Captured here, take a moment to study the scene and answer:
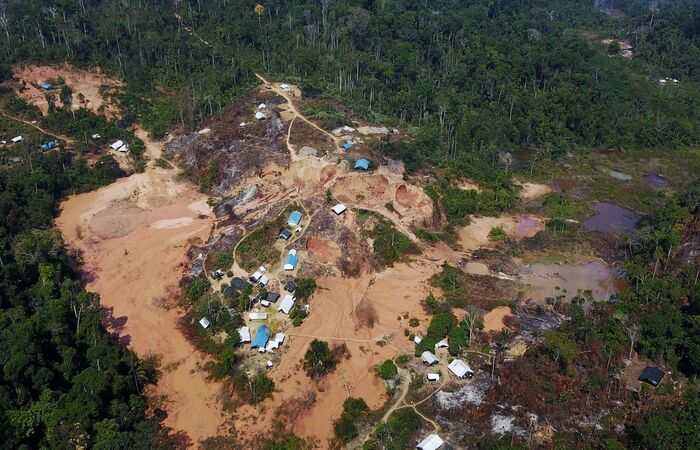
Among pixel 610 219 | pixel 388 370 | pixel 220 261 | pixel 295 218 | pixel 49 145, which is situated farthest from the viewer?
pixel 49 145

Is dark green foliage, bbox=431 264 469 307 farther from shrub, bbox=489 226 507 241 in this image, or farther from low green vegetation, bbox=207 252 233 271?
low green vegetation, bbox=207 252 233 271

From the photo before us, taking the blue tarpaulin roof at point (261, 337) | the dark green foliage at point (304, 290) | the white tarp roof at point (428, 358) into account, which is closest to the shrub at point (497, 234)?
the white tarp roof at point (428, 358)

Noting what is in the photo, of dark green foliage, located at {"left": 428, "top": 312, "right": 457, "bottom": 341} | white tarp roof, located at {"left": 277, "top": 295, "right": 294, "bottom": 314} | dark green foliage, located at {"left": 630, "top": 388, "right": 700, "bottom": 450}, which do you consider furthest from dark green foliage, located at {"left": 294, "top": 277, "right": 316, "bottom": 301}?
dark green foliage, located at {"left": 630, "top": 388, "right": 700, "bottom": 450}

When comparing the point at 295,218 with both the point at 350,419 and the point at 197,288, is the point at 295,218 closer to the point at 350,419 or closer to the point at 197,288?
the point at 197,288

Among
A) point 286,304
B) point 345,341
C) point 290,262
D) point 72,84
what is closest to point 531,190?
point 290,262

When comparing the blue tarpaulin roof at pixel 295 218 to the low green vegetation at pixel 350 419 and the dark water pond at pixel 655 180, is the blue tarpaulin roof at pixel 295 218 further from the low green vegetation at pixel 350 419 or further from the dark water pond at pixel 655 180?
the dark water pond at pixel 655 180

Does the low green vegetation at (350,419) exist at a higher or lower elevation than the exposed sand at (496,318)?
lower
